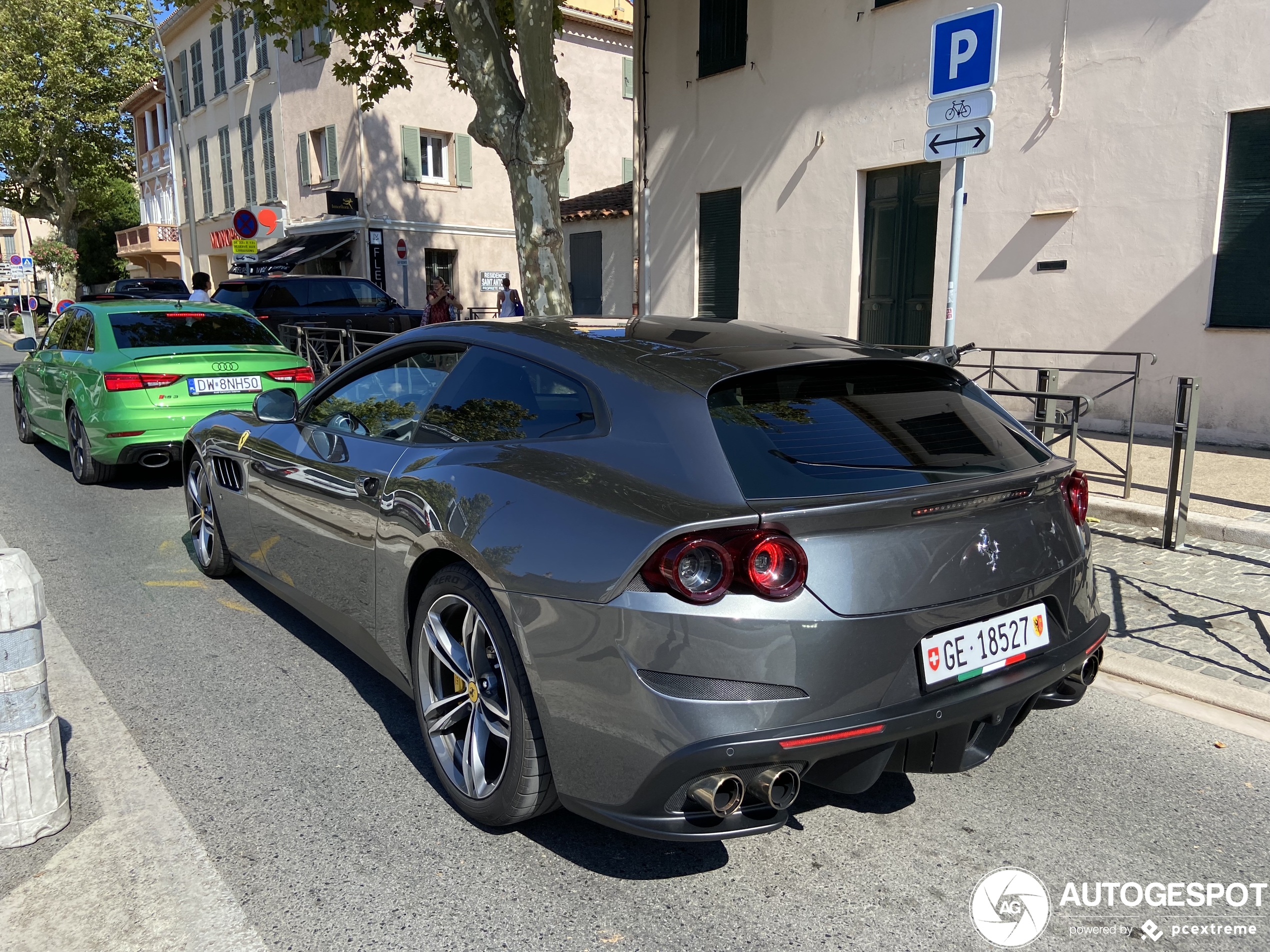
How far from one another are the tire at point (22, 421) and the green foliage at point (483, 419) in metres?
8.95

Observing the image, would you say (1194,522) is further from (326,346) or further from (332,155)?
(332,155)

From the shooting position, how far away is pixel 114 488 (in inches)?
323

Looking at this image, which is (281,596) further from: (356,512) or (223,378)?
(223,378)

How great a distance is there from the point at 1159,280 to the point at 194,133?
36835 mm

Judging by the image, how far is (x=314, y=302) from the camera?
17312 mm

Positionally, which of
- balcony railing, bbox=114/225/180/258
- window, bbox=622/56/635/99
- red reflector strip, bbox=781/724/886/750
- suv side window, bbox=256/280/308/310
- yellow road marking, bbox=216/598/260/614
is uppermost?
window, bbox=622/56/635/99

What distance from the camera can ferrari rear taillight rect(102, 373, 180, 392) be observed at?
749 centimetres

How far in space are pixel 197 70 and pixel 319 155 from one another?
38.5ft

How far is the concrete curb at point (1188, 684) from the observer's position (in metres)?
3.86

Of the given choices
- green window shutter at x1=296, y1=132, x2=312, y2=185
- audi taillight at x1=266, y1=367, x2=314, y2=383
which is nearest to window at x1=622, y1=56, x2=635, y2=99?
green window shutter at x1=296, y1=132, x2=312, y2=185

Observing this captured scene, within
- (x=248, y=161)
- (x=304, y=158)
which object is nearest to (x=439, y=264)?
(x=304, y=158)

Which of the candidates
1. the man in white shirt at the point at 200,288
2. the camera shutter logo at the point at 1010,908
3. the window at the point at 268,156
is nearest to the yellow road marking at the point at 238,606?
the camera shutter logo at the point at 1010,908

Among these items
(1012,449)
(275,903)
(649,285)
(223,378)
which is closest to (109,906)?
(275,903)

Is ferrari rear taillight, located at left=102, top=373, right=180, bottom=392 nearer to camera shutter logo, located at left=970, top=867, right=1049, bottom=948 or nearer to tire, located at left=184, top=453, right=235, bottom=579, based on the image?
tire, located at left=184, top=453, right=235, bottom=579
